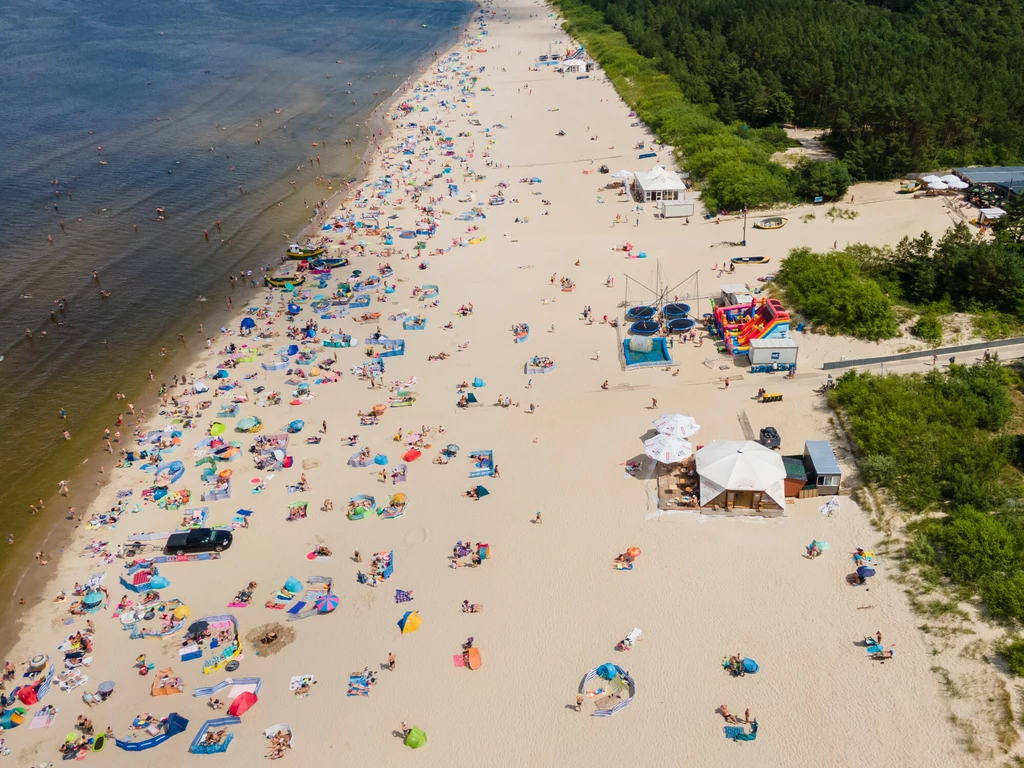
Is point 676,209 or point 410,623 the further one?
point 676,209

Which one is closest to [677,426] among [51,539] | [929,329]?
[929,329]

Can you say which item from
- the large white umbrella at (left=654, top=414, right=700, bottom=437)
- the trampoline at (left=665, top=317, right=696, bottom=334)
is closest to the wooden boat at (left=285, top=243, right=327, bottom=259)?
the trampoline at (left=665, top=317, right=696, bottom=334)

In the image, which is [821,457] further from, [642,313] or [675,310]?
[642,313]

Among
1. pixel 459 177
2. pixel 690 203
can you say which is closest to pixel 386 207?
pixel 459 177

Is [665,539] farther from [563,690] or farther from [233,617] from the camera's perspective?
[233,617]

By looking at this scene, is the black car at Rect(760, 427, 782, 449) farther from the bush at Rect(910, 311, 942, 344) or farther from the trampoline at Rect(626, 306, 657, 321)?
the trampoline at Rect(626, 306, 657, 321)

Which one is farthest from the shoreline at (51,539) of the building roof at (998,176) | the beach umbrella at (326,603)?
the building roof at (998,176)
